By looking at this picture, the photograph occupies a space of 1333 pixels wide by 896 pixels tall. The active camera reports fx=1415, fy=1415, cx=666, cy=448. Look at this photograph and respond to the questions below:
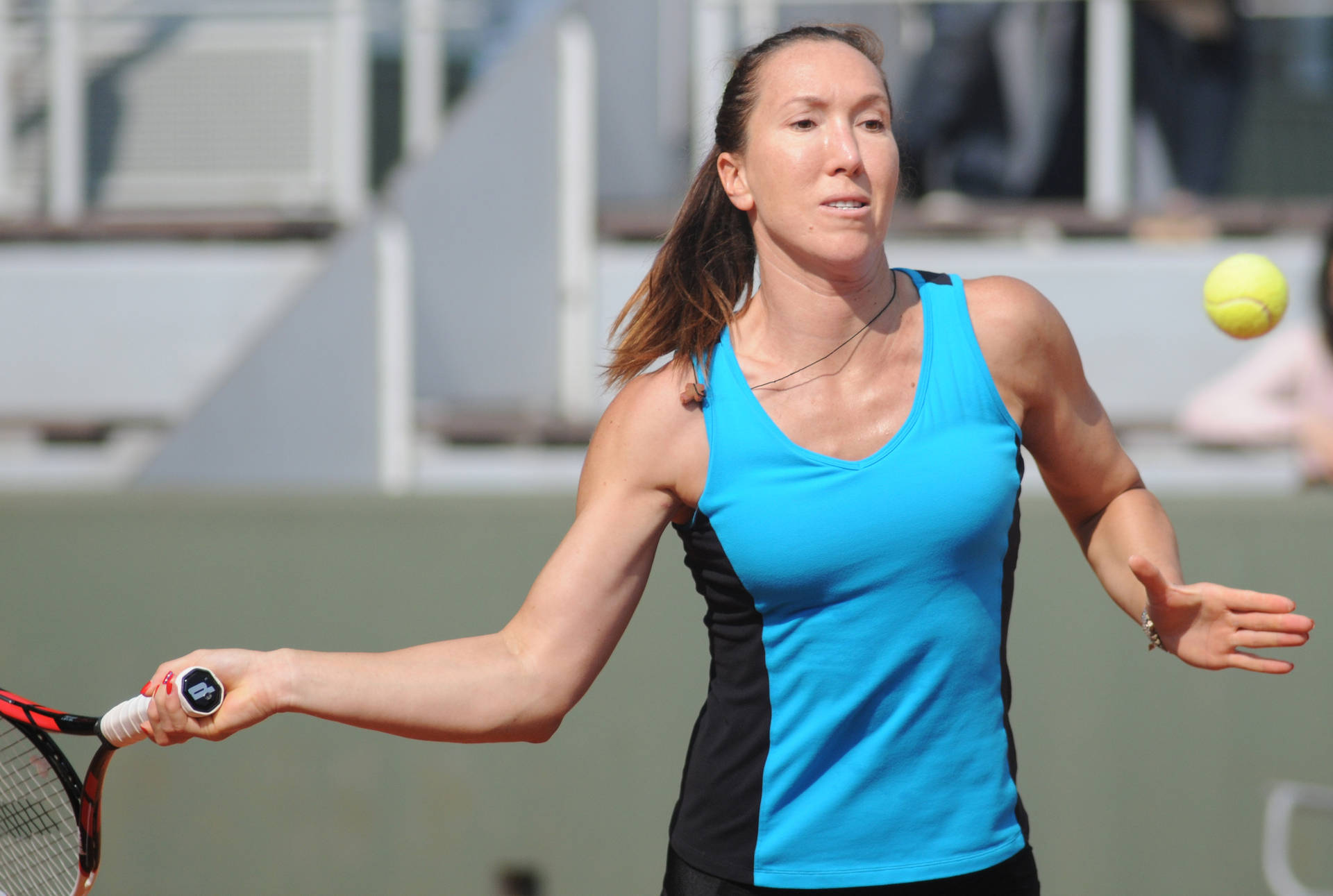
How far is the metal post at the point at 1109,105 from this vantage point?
6.67m

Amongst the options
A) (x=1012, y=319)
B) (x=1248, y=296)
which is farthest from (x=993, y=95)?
(x=1012, y=319)

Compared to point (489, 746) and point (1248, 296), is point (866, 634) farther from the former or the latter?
point (489, 746)

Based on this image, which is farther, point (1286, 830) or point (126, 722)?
point (1286, 830)

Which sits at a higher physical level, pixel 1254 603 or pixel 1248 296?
pixel 1248 296

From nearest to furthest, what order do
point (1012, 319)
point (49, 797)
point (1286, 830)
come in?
point (1012, 319), point (49, 797), point (1286, 830)

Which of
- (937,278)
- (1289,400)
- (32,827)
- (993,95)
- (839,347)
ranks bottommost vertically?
(32,827)

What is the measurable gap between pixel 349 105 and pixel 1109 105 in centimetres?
382

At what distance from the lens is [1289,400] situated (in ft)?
15.6

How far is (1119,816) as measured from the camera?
4.43m

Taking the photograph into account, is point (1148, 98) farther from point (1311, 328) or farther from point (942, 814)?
point (942, 814)

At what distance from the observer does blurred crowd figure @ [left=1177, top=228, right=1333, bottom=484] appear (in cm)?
441

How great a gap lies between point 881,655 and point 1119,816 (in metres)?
2.75

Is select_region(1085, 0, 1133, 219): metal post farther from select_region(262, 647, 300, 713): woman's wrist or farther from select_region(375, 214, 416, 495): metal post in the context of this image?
select_region(262, 647, 300, 713): woman's wrist

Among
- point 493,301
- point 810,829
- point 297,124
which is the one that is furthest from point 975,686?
point 297,124
